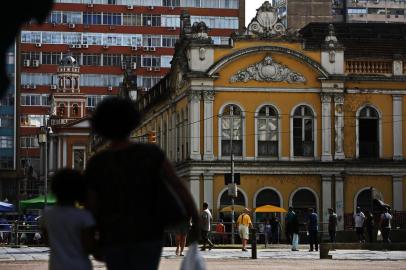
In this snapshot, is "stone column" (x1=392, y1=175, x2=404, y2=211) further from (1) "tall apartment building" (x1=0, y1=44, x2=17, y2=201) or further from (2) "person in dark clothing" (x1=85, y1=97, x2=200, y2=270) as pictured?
(1) "tall apartment building" (x1=0, y1=44, x2=17, y2=201)

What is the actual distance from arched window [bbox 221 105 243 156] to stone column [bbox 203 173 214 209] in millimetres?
1354

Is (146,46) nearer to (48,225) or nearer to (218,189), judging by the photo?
(218,189)

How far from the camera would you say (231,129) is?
2074 inches

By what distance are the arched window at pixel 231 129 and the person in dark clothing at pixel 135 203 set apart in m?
45.3

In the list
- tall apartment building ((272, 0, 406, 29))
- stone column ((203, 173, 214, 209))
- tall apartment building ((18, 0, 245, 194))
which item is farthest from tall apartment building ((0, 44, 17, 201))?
stone column ((203, 173, 214, 209))

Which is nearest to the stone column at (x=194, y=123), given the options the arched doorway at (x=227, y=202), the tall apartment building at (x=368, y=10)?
the arched doorway at (x=227, y=202)

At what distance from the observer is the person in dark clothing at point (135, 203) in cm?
714

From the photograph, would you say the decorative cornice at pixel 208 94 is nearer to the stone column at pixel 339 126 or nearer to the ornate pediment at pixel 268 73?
the ornate pediment at pixel 268 73

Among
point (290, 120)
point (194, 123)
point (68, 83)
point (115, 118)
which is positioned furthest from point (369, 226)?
point (68, 83)

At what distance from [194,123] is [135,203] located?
1775 inches

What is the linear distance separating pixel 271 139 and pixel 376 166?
530 centimetres

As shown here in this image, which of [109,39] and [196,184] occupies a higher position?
[109,39]

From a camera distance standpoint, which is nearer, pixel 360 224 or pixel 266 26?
pixel 360 224

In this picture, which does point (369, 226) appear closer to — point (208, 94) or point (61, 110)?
point (208, 94)
